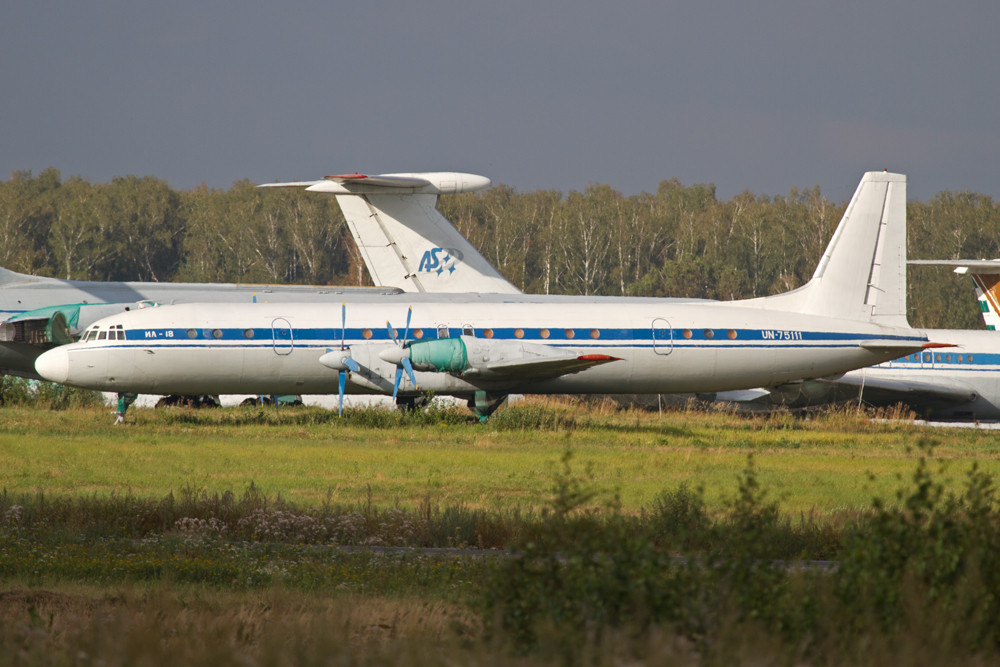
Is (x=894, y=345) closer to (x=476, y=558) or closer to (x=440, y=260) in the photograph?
(x=440, y=260)

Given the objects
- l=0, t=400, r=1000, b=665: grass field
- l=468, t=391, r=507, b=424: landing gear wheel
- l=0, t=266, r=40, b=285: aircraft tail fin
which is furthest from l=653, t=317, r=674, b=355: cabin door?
l=0, t=266, r=40, b=285: aircraft tail fin

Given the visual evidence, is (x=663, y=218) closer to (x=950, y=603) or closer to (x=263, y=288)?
(x=263, y=288)

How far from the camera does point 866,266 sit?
33.8 m

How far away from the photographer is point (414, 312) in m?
31.6

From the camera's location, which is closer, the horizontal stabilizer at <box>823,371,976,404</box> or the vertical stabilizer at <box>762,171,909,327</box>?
the vertical stabilizer at <box>762,171,909,327</box>

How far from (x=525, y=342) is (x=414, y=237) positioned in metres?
8.32

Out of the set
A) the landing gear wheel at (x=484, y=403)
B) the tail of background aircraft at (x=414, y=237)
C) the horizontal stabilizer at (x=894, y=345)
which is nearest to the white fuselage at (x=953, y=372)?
the horizontal stabilizer at (x=894, y=345)

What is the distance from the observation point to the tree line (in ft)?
331

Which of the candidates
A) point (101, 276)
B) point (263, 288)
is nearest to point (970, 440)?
point (263, 288)

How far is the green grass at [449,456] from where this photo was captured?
1914cm

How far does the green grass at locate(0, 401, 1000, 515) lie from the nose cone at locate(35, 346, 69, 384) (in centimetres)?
132

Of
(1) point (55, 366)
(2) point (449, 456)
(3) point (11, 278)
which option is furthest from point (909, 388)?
(3) point (11, 278)

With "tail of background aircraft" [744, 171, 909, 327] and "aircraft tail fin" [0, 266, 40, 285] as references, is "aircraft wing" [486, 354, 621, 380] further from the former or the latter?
"aircraft tail fin" [0, 266, 40, 285]

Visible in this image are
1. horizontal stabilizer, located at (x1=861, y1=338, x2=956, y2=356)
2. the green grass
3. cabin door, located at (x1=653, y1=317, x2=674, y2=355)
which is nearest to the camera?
the green grass
